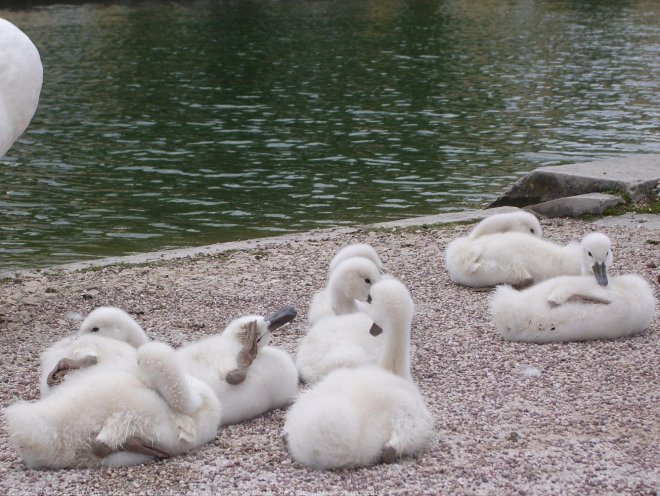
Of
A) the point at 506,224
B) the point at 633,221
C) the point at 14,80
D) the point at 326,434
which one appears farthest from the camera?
the point at 633,221

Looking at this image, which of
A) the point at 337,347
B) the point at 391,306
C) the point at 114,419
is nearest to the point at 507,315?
the point at 337,347

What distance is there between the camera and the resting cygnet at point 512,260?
327 inches

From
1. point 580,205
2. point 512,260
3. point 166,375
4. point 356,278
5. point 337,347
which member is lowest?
point 580,205

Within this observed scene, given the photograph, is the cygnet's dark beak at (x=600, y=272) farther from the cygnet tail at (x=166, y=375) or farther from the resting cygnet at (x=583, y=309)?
the cygnet tail at (x=166, y=375)

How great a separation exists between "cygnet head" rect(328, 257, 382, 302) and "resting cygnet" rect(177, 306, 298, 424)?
917 millimetres

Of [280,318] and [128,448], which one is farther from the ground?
[280,318]

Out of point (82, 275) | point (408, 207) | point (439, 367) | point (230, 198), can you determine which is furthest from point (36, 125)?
point (439, 367)

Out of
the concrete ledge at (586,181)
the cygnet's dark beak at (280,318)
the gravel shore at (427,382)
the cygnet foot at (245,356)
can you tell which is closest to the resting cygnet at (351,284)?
the gravel shore at (427,382)

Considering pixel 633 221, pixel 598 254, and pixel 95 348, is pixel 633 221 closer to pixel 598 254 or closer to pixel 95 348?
pixel 598 254

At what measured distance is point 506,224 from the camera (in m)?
8.95

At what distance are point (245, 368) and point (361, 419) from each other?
3.30 ft

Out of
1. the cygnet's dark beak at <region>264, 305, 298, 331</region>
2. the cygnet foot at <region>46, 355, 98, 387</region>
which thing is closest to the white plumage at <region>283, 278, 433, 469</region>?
the cygnet's dark beak at <region>264, 305, 298, 331</region>

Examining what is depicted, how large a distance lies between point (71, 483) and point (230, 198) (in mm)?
10239

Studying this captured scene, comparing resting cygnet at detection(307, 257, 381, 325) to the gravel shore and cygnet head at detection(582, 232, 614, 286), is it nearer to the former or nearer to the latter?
the gravel shore
